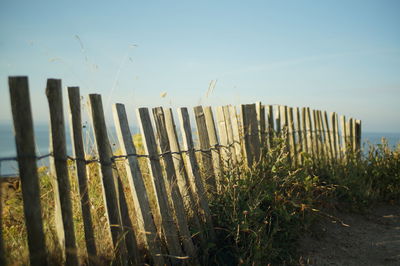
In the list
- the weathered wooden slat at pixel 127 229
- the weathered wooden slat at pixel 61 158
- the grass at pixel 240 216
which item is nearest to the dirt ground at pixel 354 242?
the grass at pixel 240 216

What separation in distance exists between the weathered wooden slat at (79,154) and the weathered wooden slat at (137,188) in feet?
1.13

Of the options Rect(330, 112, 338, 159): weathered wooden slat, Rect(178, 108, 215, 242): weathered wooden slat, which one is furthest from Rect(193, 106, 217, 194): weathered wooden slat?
Rect(330, 112, 338, 159): weathered wooden slat

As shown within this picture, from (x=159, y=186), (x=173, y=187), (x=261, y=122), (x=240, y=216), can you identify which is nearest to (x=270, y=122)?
(x=261, y=122)

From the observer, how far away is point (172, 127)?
3150 mm

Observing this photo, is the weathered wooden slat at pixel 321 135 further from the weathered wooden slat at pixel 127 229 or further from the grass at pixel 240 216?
the weathered wooden slat at pixel 127 229

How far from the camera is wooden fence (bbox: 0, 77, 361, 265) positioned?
6.41 feet

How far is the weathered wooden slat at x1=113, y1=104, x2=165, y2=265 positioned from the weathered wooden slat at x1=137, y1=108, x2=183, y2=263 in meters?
0.15

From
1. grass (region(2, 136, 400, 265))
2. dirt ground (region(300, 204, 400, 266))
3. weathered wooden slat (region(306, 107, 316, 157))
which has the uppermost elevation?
weathered wooden slat (region(306, 107, 316, 157))

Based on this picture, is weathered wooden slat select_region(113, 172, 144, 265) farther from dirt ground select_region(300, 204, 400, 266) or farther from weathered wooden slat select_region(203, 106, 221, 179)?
dirt ground select_region(300, 204, 400, 266)

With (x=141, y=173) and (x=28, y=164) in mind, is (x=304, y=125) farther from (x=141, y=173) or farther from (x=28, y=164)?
(x=28, y=164)

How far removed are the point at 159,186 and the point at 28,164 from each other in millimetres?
1157

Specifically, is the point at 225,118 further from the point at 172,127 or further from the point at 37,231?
→ the point at 37,231

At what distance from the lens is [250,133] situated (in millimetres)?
4520

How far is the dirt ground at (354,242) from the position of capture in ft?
12.1
